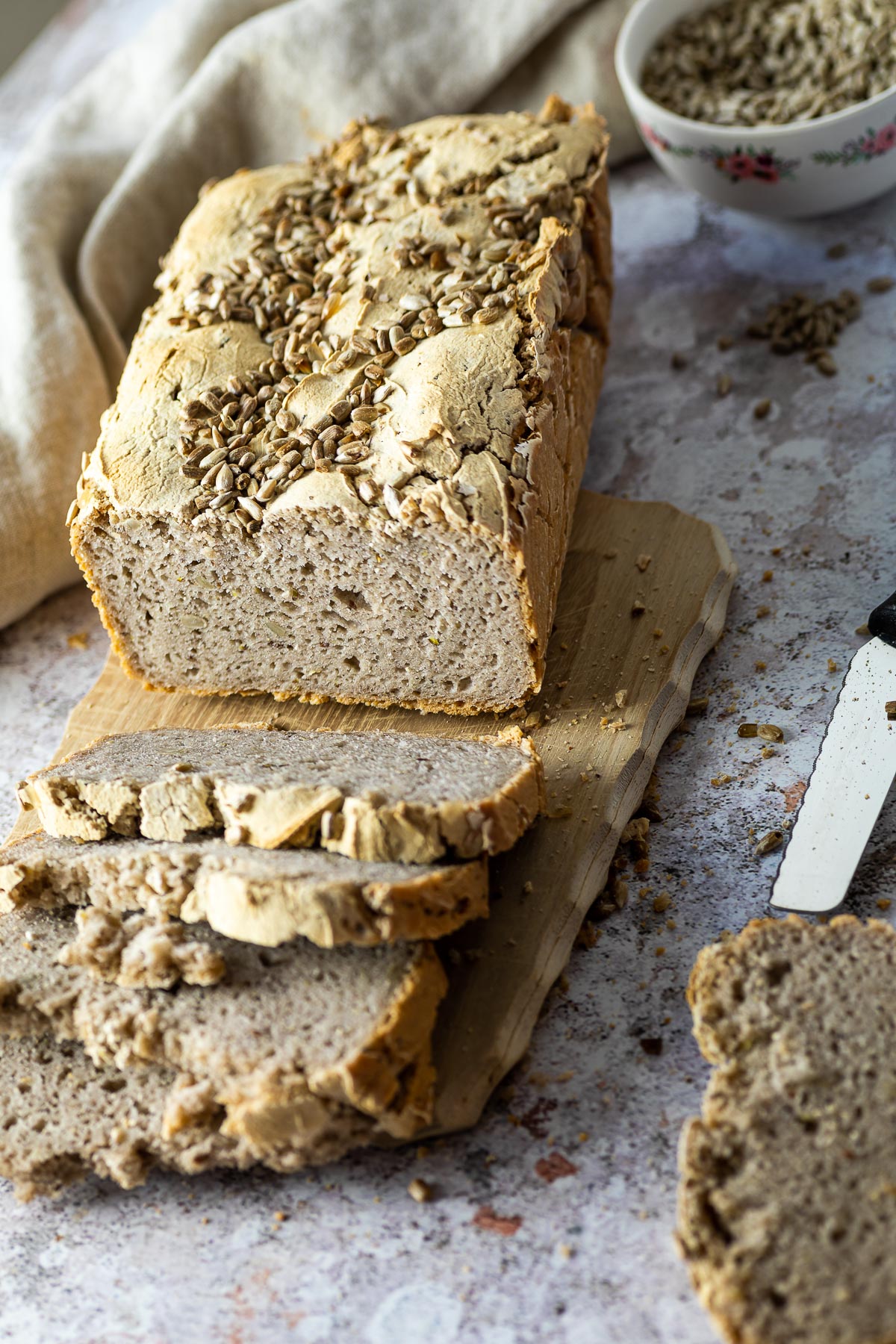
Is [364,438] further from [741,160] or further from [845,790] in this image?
[741,160]

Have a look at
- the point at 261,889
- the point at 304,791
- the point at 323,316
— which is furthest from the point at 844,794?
the point at 323,316

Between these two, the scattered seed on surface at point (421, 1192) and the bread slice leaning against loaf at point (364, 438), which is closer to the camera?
the scattered seed on surface at point (421, 1192)

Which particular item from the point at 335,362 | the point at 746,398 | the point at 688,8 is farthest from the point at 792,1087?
the point at 688,8

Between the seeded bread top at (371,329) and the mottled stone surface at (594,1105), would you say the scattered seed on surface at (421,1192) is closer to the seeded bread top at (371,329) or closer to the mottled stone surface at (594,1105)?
the mottled stone surface at (594,1105)

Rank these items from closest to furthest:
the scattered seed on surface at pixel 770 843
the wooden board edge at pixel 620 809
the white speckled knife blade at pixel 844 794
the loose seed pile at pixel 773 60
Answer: the wooden board edge at pixel 620 809 < the white speckled knife blade at pixel 844 794 < the scattered seed on surface at pixel 770 843 < the loose seed pile at pixel 773 60

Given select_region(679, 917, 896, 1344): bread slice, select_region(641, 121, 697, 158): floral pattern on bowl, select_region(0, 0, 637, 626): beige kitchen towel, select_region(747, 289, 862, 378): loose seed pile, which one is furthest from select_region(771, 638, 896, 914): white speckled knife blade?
select_region(0, 0, 637, 626): beige kitchen towel

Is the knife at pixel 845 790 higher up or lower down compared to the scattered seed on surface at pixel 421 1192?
higher up

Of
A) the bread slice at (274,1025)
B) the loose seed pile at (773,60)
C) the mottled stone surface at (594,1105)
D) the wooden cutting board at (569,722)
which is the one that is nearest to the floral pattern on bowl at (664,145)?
the loose seed pile at (773,60)

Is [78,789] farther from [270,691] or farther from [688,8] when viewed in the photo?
[688,8]
